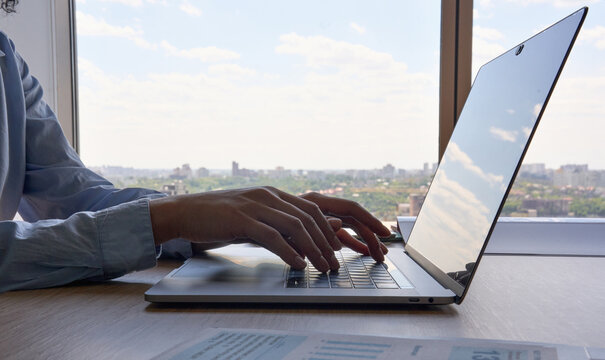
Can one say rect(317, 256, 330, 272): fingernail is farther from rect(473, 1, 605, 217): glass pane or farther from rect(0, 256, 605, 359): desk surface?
rect(473, 1, 605, 217): glass pane

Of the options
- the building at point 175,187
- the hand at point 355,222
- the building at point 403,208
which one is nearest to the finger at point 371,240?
the hand at point 355,222

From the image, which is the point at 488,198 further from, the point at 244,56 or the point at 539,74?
the point at 244,56

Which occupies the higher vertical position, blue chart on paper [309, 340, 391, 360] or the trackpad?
blue chart on paper [309, 340, 391, 360]

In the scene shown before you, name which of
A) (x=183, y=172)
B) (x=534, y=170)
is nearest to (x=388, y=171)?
(x=534, y=170)

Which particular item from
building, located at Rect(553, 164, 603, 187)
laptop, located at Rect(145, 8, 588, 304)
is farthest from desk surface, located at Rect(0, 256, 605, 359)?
building, located at Rect(553, 164, 603, 187)

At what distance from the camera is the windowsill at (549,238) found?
987 millimetres

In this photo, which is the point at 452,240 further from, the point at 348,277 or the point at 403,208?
the point at 403,208

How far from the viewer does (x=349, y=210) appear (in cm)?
81

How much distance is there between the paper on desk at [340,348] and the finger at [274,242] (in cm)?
25

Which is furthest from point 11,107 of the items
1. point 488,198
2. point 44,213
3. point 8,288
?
point 488,198

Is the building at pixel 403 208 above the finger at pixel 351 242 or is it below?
below

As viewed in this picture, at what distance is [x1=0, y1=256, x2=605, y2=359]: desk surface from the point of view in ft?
1.30

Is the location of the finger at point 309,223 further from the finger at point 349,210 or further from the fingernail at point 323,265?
the finger at point 349,210

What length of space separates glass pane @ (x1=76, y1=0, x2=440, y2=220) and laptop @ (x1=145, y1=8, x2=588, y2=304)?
0.78 meters
